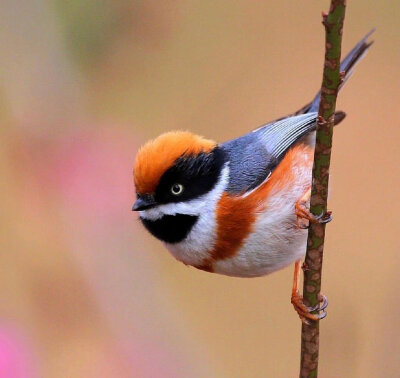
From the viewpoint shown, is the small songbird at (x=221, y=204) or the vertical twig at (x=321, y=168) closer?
the vertical twig at (x=321, y=168)

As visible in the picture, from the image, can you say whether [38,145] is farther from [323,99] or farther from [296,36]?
[296,36]

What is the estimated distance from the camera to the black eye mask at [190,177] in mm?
2545

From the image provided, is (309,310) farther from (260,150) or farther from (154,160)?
(260,150)

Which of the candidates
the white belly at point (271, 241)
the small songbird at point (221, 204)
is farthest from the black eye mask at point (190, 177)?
the white belly at point (271, 241)

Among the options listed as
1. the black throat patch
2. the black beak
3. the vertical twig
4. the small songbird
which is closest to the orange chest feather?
the small songbird

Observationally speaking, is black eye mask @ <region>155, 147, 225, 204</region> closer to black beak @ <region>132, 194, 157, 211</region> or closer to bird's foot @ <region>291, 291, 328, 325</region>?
black beak @ <region>132, 194, 157, 211</region>

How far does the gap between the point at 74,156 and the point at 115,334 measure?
796 millimetres

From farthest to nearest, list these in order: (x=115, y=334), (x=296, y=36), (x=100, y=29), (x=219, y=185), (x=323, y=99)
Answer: (x=296, y=36) → (x=100, y=29) → (x=219, y=185) → (x=115, y=334) → (x=323, y=99)

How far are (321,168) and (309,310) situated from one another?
54cm

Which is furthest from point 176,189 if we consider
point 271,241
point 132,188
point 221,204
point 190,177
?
point 132,188

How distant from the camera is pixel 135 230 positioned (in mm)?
2980

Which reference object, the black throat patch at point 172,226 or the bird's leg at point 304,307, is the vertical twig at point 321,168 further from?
the black throat patch at point 172,226

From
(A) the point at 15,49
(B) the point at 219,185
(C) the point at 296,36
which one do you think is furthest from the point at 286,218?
(C) the point at 296,36

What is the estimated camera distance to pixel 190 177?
2602 millimetres
